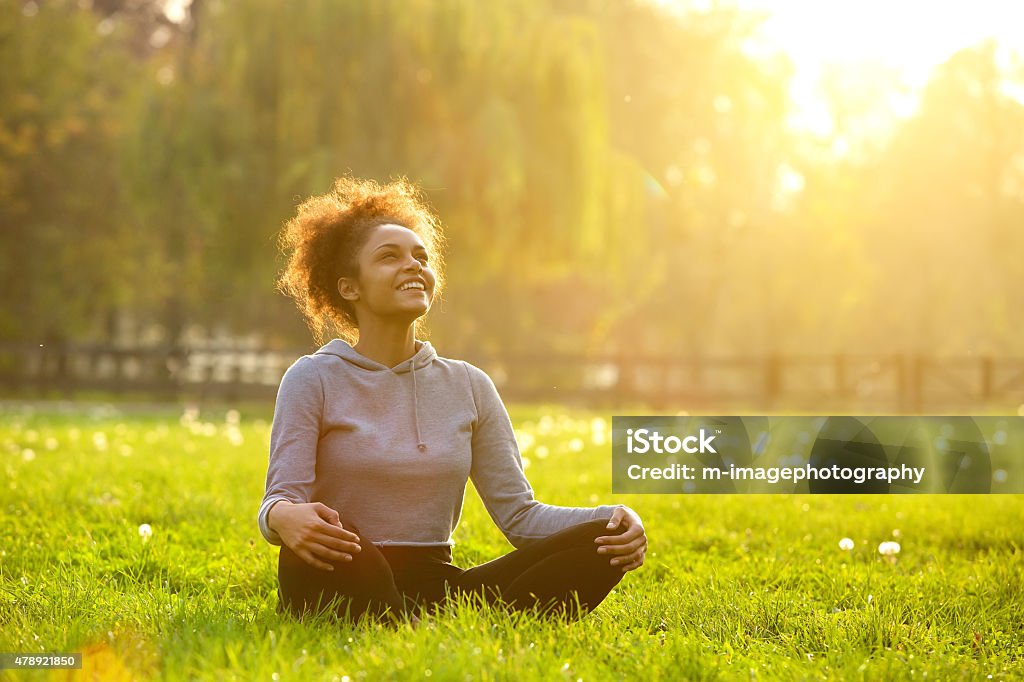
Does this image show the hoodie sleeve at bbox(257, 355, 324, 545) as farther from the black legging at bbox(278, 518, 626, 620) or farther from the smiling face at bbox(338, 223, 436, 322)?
the smiling face at bbox(338, 223, 436, 322)

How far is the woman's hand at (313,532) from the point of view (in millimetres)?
2867

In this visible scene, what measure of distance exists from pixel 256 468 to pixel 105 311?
68.4 feet

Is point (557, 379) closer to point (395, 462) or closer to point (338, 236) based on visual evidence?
point (338, 236)

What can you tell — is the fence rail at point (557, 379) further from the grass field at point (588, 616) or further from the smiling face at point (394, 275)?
the smiling face at point (394, 275)

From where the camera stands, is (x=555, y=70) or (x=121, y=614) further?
(x=555, y=70)

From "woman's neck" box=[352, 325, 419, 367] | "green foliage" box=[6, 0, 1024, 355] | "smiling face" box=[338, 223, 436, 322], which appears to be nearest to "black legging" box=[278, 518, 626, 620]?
"woman's neck" box=[352, 325, 419, 367]

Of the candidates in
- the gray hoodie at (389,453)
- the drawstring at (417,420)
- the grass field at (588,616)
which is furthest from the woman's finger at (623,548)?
the drawstring at (417,420)

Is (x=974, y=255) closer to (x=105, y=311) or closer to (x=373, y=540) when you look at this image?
(x=105, y=311)

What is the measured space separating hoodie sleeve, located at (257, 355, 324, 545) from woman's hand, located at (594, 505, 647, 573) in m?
0.85

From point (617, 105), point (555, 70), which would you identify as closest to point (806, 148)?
point (617, 105)

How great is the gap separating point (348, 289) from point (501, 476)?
756 millimetres

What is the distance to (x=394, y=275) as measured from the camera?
10.7 ft

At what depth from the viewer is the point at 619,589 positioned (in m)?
4.12

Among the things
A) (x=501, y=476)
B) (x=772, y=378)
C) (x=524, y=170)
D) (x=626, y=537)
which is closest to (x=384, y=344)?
(x=501, y=476)
